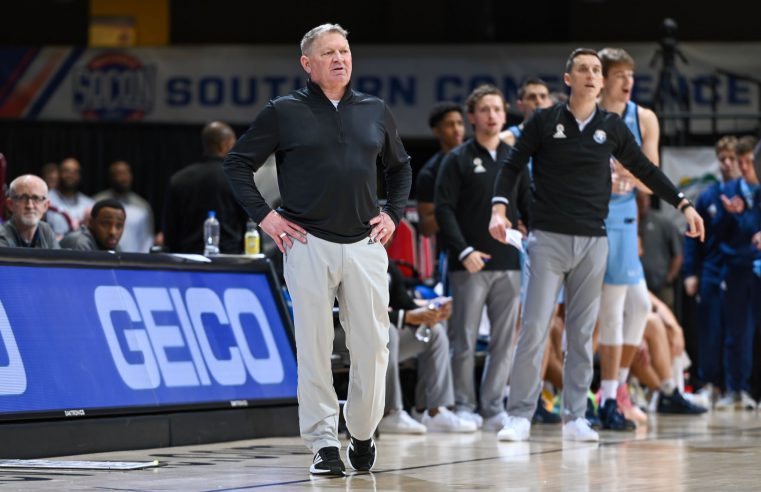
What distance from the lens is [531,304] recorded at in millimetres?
7840

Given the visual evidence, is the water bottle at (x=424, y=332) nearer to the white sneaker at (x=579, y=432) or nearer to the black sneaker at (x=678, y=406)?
the white sneaker at (x=579, y=432)

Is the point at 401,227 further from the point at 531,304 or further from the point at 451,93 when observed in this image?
the point at 451,93

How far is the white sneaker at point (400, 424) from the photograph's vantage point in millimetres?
8359

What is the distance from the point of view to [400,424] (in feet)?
27.5

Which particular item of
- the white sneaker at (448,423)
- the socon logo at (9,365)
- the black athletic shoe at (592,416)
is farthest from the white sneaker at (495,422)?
the socon logo at (9,365)

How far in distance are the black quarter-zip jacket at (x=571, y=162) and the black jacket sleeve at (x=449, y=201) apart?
2.84 ft

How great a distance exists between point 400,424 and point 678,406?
2832 millimetres

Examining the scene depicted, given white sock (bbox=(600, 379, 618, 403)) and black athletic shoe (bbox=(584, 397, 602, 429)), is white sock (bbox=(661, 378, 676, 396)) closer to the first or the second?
black athletic shoe (bbox=(584, 397, 602, 429))

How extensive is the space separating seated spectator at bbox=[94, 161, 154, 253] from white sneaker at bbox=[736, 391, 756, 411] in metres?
5.48

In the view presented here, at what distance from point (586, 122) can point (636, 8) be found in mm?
9690

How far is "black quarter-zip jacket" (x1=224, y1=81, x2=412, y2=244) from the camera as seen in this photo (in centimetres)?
576

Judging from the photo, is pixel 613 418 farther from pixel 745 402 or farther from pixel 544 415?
pixel 745 402

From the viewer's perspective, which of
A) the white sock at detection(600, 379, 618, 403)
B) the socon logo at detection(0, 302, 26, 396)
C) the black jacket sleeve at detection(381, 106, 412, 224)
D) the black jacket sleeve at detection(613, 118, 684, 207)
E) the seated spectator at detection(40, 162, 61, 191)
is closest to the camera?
the black jacket sleeve at detection(381, 106, 412, 224)

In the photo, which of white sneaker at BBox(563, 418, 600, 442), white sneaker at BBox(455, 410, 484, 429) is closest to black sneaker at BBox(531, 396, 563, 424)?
white sneaker at BBox(455, 410, 484, 429)
